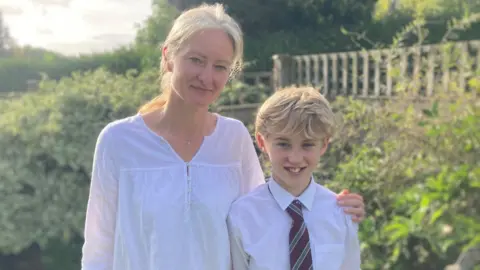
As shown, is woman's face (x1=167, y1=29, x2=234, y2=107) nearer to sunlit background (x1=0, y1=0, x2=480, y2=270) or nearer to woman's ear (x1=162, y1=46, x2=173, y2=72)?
woman's ear (x1=162, y1=46, x2=173, y2=72)

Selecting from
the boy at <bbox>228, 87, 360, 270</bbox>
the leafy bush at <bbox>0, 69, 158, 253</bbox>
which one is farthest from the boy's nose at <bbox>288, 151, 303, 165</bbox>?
the leafy bush at <bbox>0, 69, 158, 253</bbox>

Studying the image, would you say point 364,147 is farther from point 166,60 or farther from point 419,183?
point 166,60

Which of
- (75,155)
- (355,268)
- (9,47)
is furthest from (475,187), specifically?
(9,47)

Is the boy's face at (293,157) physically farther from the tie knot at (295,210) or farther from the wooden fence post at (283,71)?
the wooden fence post at (283,71)

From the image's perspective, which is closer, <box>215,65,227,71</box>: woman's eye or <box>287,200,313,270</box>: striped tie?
<box>287,200,313,270</box>: striped tie

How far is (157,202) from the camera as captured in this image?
5.98 feet

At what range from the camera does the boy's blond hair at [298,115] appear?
180 centimetres

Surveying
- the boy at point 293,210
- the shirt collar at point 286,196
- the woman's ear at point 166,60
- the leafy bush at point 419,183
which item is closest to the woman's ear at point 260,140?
the boy at point 293,210

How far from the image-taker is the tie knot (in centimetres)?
182

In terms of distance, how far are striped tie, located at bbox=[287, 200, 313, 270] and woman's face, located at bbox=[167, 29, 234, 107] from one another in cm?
50

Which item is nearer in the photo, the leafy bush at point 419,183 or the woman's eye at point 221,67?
the woman's eye at point 221,67

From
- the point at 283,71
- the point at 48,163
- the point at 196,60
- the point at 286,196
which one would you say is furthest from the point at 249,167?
the point at 283,71

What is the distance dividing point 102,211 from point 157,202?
0.24 metres

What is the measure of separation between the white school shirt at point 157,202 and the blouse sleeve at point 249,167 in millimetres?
53
